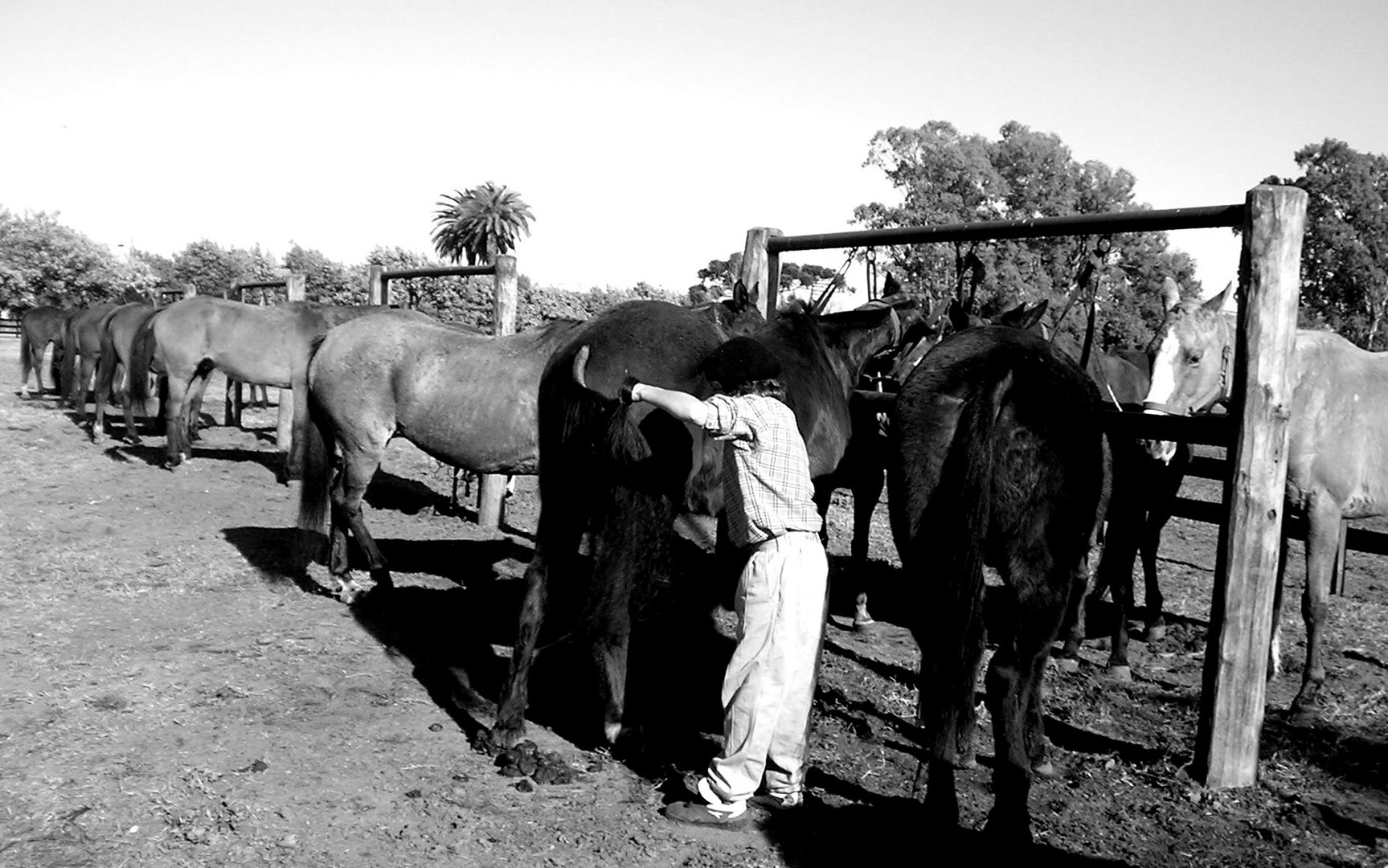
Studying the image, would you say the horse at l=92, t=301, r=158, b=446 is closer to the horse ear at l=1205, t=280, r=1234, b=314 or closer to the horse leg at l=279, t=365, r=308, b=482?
the horse leg at l=279, t=365, r=308, b=482

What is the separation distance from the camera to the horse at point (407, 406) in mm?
7043

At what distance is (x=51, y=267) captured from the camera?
5228 centimetres

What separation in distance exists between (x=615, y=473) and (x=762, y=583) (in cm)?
83

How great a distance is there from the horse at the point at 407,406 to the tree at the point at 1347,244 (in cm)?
3826

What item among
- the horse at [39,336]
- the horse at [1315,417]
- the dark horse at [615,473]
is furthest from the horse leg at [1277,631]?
the horse at [39,336]

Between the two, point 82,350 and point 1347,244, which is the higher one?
point 1347,244

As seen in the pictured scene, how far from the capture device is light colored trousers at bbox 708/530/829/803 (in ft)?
12.8

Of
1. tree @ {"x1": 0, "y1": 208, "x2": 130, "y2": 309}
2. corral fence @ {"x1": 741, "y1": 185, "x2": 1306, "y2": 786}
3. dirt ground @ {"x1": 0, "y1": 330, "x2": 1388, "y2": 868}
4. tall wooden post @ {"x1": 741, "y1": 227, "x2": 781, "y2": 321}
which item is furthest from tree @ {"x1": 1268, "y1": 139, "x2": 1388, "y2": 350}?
tree @ {"x1": 0, "y1": 208, "x2": 130, "y2": 309}

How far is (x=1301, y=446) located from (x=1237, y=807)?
2483 millimetres

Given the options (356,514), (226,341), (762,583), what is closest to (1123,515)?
(762,583)

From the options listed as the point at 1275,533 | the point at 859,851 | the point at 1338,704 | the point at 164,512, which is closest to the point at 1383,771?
the point at 1338,704

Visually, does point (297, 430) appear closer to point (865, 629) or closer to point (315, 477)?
point (315, 477)

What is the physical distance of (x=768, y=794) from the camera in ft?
Answer: 13.7

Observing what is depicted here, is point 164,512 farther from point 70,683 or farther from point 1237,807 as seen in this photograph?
point 1237,807
